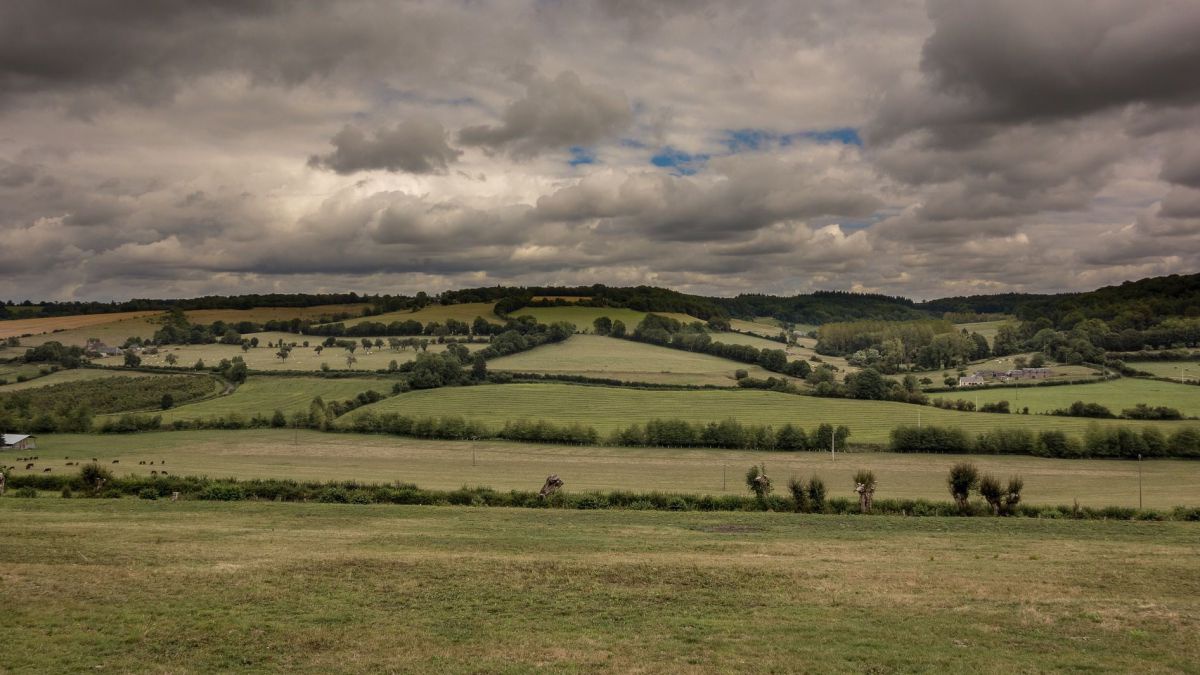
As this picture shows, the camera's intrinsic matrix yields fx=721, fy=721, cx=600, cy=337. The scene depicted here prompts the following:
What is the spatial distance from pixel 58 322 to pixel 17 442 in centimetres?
8316

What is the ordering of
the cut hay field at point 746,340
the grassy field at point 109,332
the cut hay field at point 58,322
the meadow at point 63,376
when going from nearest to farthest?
the meadow at point 63,376 < the grassy field at point 109,332 < the cut hay field at point 58,322 < the cut hay field at point 746,340

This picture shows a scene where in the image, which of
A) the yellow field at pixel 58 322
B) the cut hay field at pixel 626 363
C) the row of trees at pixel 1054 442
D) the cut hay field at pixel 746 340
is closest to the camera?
the row of trees at pixel 1054 442

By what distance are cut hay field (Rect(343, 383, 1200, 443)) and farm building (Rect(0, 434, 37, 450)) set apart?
37.0 metres

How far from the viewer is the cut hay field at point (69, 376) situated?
118062mm

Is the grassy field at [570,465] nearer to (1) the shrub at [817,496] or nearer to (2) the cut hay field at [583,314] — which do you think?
(1) the shrub at [817,496]

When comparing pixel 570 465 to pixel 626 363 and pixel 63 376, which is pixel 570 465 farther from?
pixel 63 376

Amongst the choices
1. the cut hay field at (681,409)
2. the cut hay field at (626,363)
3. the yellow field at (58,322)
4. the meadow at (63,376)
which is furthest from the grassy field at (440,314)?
the cut hay field at (681,409)

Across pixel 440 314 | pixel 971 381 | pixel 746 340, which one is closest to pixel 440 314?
pixel 440 314

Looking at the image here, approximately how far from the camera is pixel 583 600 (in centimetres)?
2158

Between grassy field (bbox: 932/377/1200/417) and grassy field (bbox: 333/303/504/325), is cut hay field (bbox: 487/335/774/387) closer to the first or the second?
grassy field (bbox: 333/303/504/325)

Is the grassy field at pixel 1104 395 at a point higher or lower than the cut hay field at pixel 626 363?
lower

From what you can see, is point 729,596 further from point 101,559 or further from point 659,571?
point 101,559

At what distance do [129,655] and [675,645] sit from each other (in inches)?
499

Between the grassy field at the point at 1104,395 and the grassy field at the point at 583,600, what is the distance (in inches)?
3108
